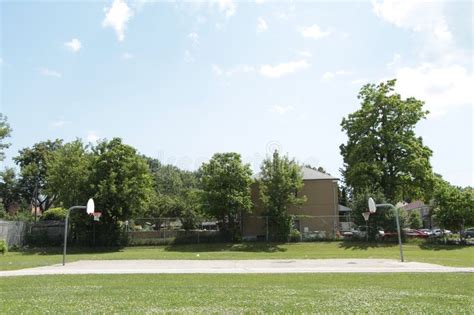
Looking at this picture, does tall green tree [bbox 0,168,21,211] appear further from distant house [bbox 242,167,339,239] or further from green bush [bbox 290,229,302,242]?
green bush [bbox 290,229,302,242]

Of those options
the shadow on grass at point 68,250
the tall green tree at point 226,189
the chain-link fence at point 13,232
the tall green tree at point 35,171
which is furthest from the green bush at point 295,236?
the tall green tree at point 35,171

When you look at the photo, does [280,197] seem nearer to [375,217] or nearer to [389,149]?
[375,217]

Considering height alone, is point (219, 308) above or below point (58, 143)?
below

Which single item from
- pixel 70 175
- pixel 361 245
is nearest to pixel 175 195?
pixel 70 175

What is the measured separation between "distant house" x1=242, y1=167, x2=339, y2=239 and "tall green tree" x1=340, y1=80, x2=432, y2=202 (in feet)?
9.33

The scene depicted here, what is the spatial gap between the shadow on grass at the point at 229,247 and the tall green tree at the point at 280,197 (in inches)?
73.5

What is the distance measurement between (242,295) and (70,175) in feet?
110

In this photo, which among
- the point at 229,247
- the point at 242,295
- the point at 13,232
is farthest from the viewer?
the point at 229,247

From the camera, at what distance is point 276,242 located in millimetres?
40250

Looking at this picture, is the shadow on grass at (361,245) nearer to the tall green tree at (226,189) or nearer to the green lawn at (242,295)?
the tall green tree at (226,189)

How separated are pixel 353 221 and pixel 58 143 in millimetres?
50168

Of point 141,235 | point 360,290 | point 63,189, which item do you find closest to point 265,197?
point 141,235

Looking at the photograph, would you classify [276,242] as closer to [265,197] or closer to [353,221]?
[265,197]

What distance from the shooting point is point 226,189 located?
1563 inches
